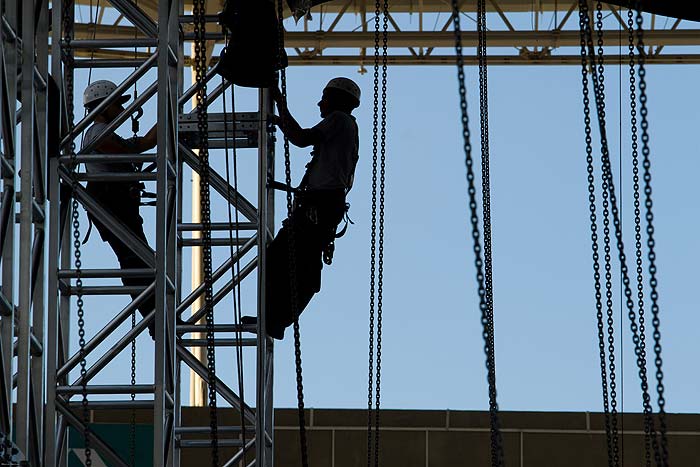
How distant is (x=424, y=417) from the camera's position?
13891mm

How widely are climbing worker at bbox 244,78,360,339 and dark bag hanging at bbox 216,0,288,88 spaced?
960mm

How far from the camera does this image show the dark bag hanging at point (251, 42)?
880 centimetres

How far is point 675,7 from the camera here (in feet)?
34.8

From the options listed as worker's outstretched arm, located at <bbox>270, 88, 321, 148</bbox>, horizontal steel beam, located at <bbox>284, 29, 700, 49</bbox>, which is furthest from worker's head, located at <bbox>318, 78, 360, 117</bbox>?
horizontal steel beam, located at <bbox>284, 29, 700, 49</bbox>

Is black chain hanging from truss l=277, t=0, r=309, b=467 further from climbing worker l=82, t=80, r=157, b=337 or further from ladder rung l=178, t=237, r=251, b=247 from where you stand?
climbing worker l=82, t=80, r=157, b=337

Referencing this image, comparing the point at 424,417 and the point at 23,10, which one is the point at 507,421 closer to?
the point at 424,417

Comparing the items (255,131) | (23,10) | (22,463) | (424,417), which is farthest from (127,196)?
(424,417)

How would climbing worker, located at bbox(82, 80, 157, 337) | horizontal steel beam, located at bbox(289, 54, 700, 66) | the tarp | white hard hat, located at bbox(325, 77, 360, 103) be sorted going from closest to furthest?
climbing worker, located at bbox(82, 80, 157, 337), white hard hat, located at bbox(325, 77, 360, 103), the tarp, horizontal steel beam, located at bbox(289, 54, 700, 66)

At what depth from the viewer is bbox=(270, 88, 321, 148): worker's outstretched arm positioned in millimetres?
9266

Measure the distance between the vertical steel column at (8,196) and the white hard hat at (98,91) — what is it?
63.6 inches

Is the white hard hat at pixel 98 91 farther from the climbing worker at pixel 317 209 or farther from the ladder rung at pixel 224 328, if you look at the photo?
the ladder rung at pixel 224 328

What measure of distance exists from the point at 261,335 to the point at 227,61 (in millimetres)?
1885

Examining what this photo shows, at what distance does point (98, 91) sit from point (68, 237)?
3.48 feet

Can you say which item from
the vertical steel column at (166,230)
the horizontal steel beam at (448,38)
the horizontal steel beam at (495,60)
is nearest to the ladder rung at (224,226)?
the vertical steel column at (166,230)
